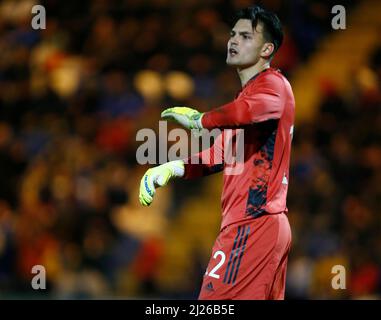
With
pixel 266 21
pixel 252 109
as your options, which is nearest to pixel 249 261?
pixel 252 109

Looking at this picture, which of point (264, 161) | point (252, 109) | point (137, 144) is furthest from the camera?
point (137, 144)

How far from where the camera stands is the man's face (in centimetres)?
459

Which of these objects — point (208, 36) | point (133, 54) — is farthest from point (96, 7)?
point (208, 36)

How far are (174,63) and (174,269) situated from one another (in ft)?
9.17

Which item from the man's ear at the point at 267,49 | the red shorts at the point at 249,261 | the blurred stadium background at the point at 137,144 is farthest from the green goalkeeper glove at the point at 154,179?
the blurred stadium background at the point at 137,144

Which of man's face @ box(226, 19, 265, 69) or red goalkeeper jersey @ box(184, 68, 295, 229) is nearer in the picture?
red goalkeeper jersey @ box(184, 68, 295, 229)

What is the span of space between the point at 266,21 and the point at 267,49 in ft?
0.50

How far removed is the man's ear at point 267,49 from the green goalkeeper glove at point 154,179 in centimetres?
79

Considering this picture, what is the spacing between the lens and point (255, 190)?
4457mm

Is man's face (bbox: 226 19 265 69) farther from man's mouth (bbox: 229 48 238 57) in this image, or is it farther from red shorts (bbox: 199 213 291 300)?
red shorts (bbox: 199 213 291 300)

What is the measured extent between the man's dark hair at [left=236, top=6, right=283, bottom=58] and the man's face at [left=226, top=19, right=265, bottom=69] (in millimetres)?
24

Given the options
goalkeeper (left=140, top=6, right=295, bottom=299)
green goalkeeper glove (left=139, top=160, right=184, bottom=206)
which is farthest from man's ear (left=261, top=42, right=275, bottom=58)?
green goalkeeper glove (left=139, top=160, right=184, bottom=206)

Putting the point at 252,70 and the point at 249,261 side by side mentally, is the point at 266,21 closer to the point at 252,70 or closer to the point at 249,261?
the point at 252,70

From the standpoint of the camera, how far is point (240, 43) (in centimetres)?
461
